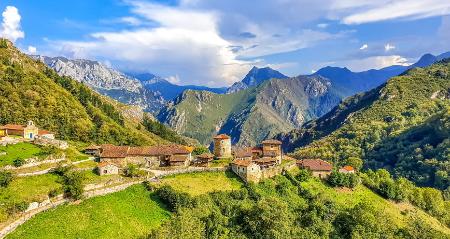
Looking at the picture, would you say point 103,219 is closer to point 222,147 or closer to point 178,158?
point 178,158

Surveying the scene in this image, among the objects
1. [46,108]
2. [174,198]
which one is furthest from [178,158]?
[46,108]

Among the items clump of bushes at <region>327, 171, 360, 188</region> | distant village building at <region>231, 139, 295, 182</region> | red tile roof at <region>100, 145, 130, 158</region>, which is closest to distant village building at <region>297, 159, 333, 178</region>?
clump of bushes at <region>327, 171, 360, 188</region>

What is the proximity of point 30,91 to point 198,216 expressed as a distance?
10987 centimetres

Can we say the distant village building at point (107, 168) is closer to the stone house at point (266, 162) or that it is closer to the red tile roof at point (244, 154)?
the red tile roof at point (244, 154)

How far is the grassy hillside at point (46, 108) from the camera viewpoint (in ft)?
486

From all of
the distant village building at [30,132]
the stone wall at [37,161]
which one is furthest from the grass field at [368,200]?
the distant village building at [30,132]

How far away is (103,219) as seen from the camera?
7225cm

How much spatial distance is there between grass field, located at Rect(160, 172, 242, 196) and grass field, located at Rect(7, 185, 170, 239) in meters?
8.15

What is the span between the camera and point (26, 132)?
106000 mm

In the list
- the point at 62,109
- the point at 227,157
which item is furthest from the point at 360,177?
the point at 62,109

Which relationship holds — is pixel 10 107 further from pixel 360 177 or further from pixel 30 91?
pixel 360 177

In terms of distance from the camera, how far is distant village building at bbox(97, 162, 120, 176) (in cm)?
8775

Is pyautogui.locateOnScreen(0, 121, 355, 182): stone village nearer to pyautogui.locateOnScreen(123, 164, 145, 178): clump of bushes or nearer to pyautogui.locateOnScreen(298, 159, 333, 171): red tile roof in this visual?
pyautogui.locateOnScreen(298, 159, 333, 171): red tile roof

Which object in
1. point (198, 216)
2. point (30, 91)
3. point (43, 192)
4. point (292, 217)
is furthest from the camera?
point (30, 91)
